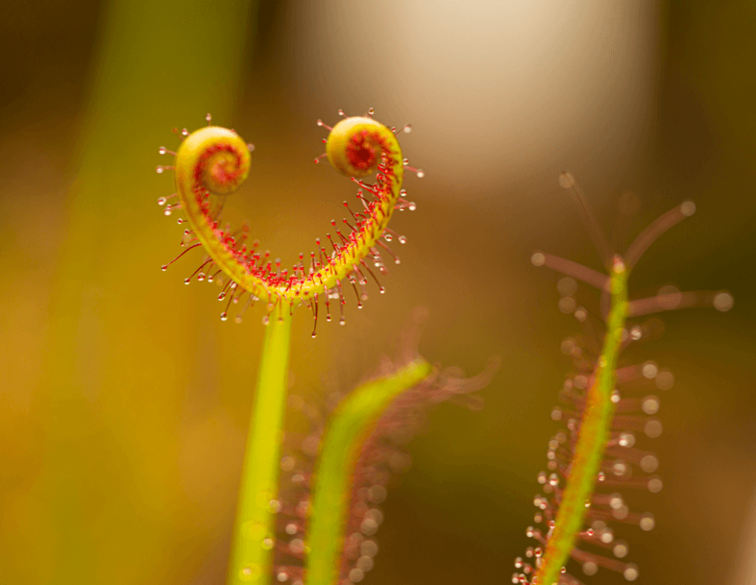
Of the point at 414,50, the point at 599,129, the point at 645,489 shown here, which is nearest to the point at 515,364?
→ the point at 645,489

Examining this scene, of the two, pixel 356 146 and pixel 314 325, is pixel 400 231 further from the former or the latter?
pixel 356 146

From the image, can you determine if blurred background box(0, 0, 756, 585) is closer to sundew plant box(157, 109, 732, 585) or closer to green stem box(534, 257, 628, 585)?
sundew plant box(157, 109, 732, 585)

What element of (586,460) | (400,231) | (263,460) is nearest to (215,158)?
(263,460)

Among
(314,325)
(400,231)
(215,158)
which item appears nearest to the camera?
(215,158)

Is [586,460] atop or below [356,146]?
below

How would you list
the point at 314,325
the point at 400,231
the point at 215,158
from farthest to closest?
the point at 400,231 < the point at 314,325 < the point at 215,158

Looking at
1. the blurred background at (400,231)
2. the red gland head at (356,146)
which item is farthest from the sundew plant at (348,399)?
the blurred background at (400,231)

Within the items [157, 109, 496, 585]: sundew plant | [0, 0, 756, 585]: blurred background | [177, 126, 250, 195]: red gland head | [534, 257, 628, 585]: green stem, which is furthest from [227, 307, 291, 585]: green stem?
[0, 0, 756, 585]: blurred background
